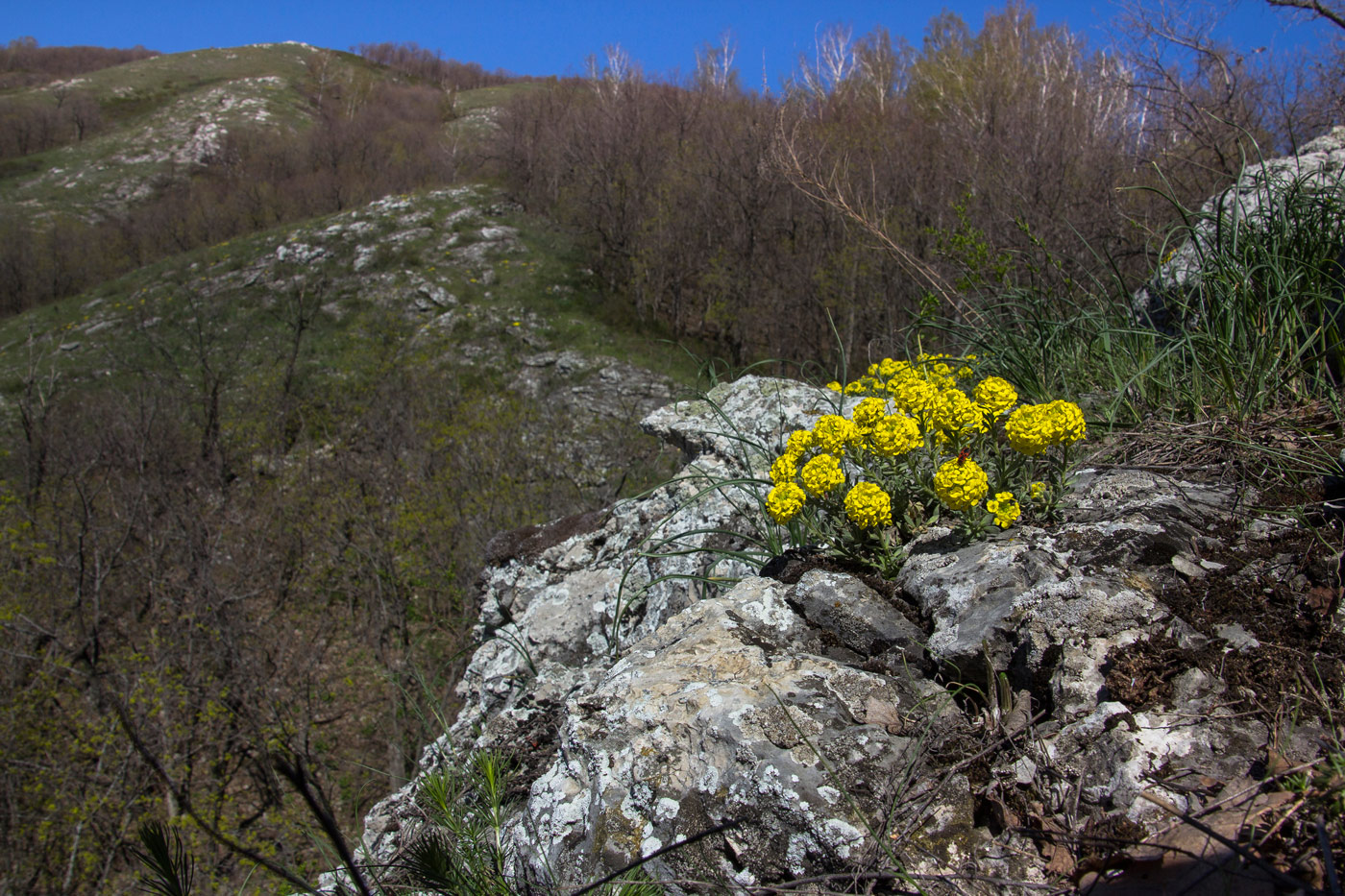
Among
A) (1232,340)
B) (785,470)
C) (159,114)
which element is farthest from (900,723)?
(159,114)

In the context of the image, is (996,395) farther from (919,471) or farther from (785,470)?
(785,470)

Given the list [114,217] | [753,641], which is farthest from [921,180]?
[114,217]

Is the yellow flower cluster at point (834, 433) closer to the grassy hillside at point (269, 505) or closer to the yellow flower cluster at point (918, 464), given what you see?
the yellow flower cluster at point (918, 464)

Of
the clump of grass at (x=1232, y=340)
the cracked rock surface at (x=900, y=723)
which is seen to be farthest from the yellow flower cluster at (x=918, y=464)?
the clump of grass at (x=1232, y=340)

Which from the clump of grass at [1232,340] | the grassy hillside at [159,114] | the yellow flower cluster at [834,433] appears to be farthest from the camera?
the grassy hillside at [159,114]

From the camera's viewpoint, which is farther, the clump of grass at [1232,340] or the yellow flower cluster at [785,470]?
the clump of grass at [1232,340]

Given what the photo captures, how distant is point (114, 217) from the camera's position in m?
35.2

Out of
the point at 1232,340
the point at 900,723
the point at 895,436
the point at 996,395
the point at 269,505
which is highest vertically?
the point at 1232,340

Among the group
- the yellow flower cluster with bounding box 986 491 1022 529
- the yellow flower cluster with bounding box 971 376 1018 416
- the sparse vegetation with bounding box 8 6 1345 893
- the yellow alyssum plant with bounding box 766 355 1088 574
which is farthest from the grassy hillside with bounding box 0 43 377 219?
the yellow flower cluster with bounding box 986 491 1022 529

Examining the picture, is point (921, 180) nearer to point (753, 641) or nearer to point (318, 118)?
point (753, 641)

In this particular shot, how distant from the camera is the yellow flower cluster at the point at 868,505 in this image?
78.7 inches

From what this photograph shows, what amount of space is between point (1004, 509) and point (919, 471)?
0.30 meters

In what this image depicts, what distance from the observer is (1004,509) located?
1979 millimetres

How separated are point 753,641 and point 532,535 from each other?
2.28 m
